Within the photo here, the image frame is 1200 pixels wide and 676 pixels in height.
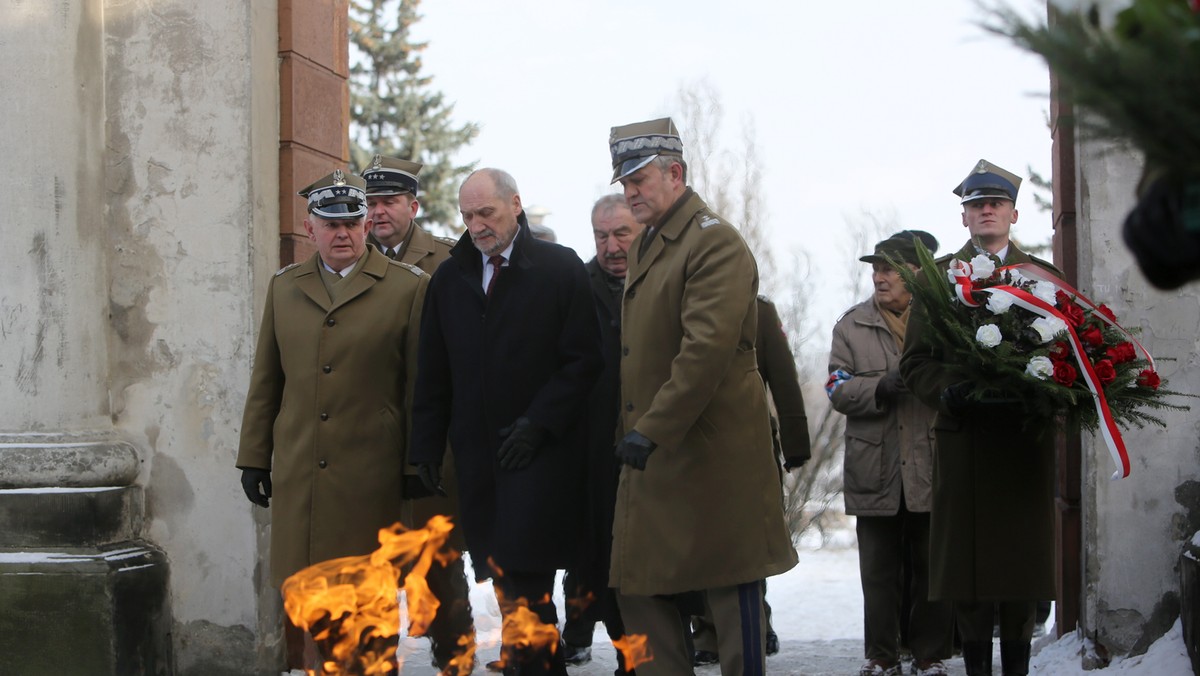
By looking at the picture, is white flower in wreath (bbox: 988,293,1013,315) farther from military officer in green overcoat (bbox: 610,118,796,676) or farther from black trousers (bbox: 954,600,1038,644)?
black trousers (bbox: 954,600,1038,644)

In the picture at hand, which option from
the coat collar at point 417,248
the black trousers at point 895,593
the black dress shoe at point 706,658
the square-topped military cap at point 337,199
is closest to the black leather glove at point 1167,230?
the square-topped military cap at point 337,199

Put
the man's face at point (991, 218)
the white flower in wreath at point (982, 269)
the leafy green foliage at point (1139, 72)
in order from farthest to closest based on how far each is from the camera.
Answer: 1. the man's face at point (991, 218)
2. the white flower in wreath at point (982, 269)
3. the leafy green foliage at point (1139, 72)

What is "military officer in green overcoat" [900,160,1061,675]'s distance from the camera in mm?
5465

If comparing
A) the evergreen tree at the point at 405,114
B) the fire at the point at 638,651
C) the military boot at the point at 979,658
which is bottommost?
the military boot at the point at 979,658

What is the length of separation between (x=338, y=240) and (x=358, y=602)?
147 cm

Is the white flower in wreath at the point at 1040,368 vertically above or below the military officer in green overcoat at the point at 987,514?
above

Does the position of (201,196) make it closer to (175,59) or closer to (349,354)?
(175,59)

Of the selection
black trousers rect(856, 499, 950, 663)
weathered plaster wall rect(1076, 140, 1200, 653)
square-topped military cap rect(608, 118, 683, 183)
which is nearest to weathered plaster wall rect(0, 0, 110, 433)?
square-topped military cap rect(608, 118, 683, 183)

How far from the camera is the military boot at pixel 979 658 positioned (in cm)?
564

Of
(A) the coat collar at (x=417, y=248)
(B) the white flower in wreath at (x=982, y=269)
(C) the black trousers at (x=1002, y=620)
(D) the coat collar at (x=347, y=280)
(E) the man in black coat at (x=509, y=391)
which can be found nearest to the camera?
(E) the man in black coat at (x=509, y=391)

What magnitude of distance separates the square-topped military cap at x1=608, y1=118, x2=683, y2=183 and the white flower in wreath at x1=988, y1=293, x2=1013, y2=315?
1293mm

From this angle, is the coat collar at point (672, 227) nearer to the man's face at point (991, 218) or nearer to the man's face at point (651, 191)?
the man's face at point (651, 191)

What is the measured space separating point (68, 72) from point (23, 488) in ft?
6.30

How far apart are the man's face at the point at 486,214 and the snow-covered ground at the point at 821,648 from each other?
2.34 m
